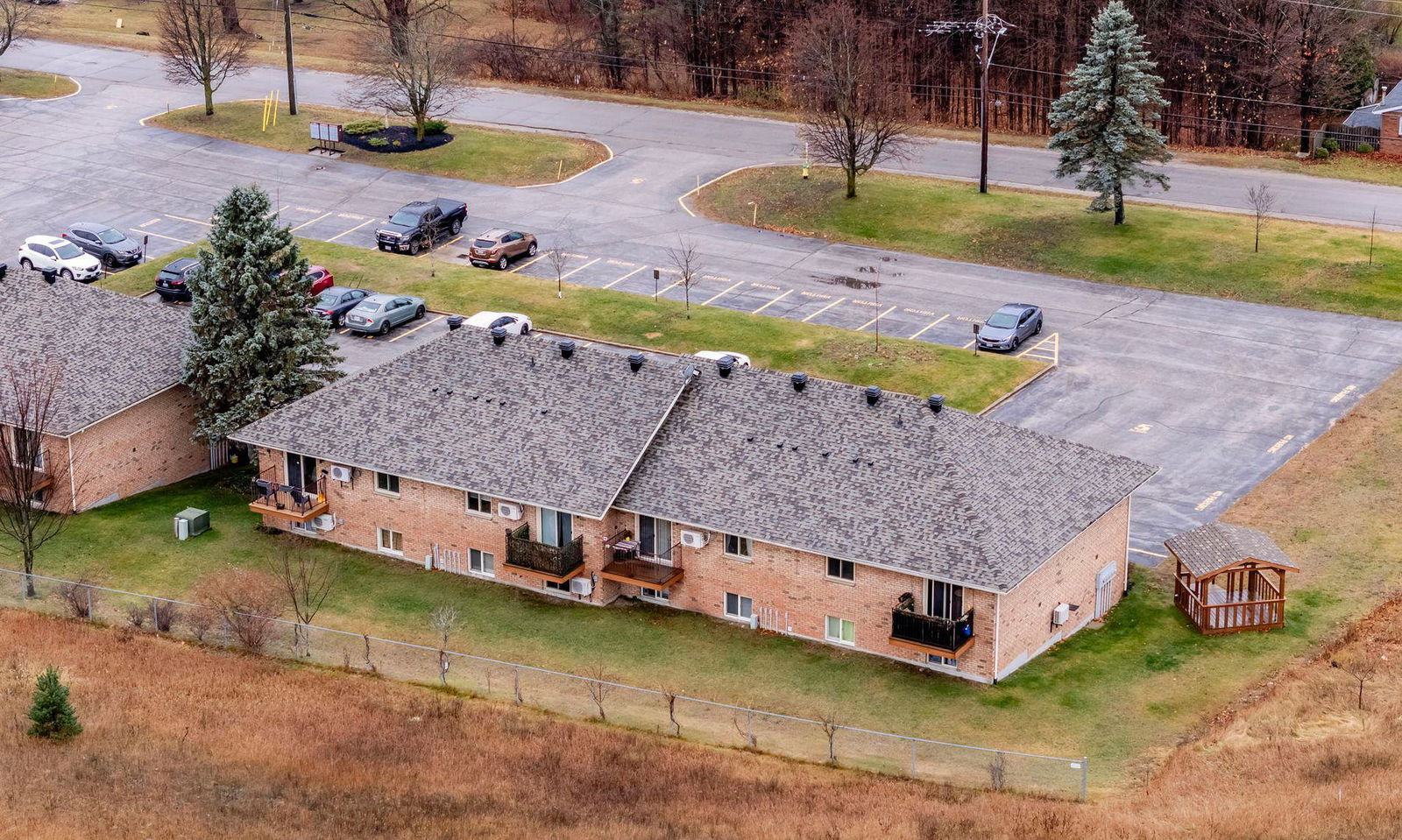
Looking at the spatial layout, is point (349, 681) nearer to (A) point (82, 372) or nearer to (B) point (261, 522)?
(B) point (261, 522)

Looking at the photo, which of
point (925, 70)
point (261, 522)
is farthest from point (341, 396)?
point (925, 70)

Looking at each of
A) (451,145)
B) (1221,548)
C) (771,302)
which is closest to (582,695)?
(1221,548)

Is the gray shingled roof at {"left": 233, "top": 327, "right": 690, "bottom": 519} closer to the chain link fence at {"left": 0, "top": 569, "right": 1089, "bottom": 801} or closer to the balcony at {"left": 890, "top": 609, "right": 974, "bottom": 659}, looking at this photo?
the chain link fence at {"left": 0, "top": 569, "right": 1089, "bottom": 801}

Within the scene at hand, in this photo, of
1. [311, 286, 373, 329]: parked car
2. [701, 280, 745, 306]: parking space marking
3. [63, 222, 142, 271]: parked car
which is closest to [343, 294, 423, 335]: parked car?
[311, 286, 373, 329]: parked car

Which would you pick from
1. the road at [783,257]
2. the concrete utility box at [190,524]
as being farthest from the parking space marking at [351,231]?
the concrete utility box at [190,524]

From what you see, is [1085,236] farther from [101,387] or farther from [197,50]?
[197,50]

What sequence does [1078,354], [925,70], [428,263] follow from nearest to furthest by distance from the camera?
[1078,354] < [428,263] < [925,70]
